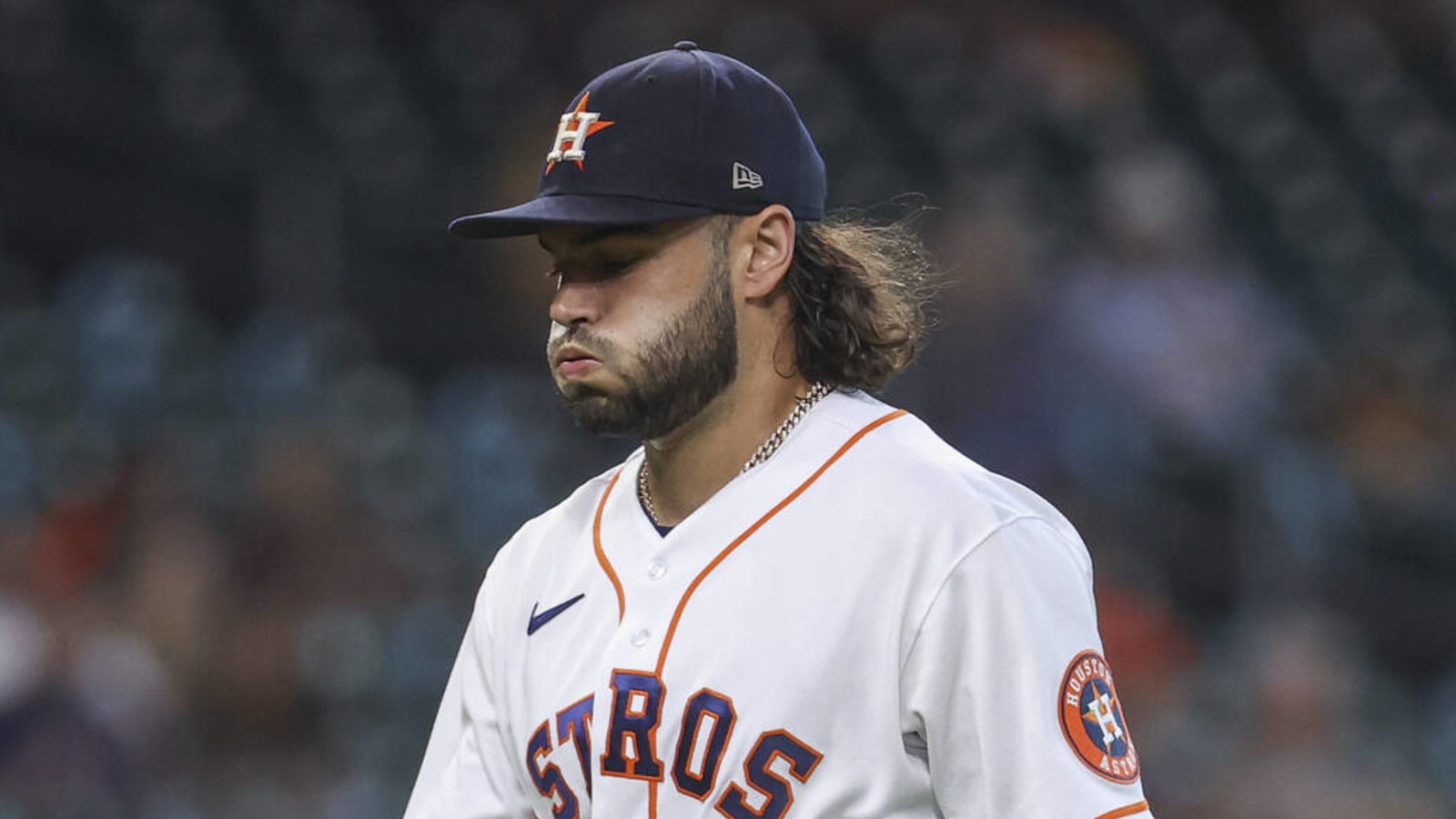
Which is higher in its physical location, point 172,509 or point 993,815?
point 172,509

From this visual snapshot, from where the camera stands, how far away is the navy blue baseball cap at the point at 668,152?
2172 millimetres

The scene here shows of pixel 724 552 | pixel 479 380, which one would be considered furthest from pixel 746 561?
pixel 479 380

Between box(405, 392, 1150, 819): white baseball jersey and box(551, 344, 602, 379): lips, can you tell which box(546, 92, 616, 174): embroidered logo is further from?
box(405, 392, 1150, 819): white baseball jersey

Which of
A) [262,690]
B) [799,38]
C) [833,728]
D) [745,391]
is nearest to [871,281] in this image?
[745,391]

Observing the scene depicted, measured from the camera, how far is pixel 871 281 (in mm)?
2447

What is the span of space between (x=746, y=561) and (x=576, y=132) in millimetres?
518

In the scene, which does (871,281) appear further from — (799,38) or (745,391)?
(799,38)

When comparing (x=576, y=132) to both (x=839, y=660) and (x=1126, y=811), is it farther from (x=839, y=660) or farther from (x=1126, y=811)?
(x=1126, y=811)

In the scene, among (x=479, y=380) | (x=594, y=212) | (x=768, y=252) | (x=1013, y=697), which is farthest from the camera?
(x=479, y=380)

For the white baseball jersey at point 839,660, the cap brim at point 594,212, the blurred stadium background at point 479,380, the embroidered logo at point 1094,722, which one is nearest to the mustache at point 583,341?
the cap brim at point 594,212

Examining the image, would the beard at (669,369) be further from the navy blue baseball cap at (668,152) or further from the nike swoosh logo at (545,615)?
the nike swoosh logo at (545,615)

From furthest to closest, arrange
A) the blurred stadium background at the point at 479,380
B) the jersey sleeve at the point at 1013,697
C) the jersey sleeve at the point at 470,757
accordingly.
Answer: the blurred stadium background at the point at 479,380 < the jersey sleeve at the point at 470,757 < the jersey sleeve at the point at 1013,697

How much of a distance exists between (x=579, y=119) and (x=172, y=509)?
3.01 metres

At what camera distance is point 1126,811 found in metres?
2.01
